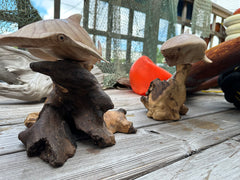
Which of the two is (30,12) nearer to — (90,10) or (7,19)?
(7,19)

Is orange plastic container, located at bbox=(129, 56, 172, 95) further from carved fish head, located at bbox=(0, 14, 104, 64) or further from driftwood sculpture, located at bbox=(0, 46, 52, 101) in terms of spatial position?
carved fish head, located at bbox=(0, 14, 104, 64)

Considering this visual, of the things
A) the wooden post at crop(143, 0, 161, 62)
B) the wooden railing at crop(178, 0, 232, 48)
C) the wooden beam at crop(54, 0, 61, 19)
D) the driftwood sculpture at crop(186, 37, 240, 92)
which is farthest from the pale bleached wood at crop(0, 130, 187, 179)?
the wooden railing at crop(178, 0, 232, 48)

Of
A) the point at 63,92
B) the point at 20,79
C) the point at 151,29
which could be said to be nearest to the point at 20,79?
the point at 20,79

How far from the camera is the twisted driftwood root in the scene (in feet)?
3.40

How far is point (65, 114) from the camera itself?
66 cm

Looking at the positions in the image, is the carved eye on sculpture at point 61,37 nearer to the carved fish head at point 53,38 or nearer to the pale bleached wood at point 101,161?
the carved fish head at point 53,38

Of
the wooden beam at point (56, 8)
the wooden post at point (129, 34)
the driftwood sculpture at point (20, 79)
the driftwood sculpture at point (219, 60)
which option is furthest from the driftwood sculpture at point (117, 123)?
the wooden post at point (129, 34)

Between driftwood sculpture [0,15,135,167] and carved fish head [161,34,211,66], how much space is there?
0.46 metres

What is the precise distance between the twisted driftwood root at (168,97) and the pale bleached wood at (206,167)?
401mm

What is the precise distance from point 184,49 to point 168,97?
0.91ft

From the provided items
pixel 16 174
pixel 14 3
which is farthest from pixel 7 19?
pixel 16 174

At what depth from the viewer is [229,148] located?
0.68 meters

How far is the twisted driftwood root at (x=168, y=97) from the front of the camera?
1.04 m

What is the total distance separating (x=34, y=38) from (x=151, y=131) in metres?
0.62
